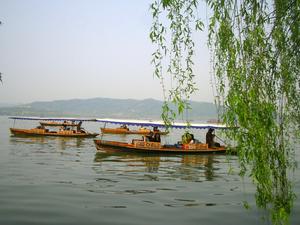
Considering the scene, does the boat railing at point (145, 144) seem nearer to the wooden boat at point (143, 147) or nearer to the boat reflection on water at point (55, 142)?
the wooden boat at point (143, 147)

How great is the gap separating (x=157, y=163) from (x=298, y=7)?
18.4 m

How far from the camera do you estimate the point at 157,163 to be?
2288 centimetres

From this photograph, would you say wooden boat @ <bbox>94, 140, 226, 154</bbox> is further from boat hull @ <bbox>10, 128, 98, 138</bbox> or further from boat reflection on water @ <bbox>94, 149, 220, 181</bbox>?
boat hull @ <bbox>10, 128, 98, 138</bbox>

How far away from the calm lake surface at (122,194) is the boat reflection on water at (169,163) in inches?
2.6

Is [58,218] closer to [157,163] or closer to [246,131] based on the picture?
[246,131]

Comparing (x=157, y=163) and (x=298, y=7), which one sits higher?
(x=298, y=7)

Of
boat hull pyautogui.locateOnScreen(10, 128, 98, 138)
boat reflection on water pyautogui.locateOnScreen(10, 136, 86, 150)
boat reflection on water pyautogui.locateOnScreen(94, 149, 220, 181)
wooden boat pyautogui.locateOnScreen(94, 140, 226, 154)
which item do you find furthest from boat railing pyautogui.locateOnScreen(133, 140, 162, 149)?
boat hull pyautogui.locateOnScreen(10, 128, 98, 138)

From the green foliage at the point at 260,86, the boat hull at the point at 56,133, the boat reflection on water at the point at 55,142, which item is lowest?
the boat reflection on water at the point at 55,142

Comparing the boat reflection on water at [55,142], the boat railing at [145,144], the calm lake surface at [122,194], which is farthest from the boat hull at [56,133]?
the calm lake surface at [122,194]

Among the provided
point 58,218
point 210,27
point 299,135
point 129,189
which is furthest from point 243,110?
point 129,189

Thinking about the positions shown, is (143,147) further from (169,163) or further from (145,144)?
(169,163)

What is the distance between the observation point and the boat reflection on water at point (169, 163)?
1839cm

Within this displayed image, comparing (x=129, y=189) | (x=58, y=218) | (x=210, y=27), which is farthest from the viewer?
(x=129, y=189)

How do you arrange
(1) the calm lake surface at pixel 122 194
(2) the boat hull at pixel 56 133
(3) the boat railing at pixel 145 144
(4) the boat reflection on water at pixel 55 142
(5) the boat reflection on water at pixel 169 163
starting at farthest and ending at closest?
(2) the boat hull at pixel 56 133 → (4) the boat reflection on water at pixel 55 142 → (3) the boat railing at pixel 145 144 → (5) the boat reflection on water at pixel 169 163 → (1) the calm lake surface at pixel 122 194
